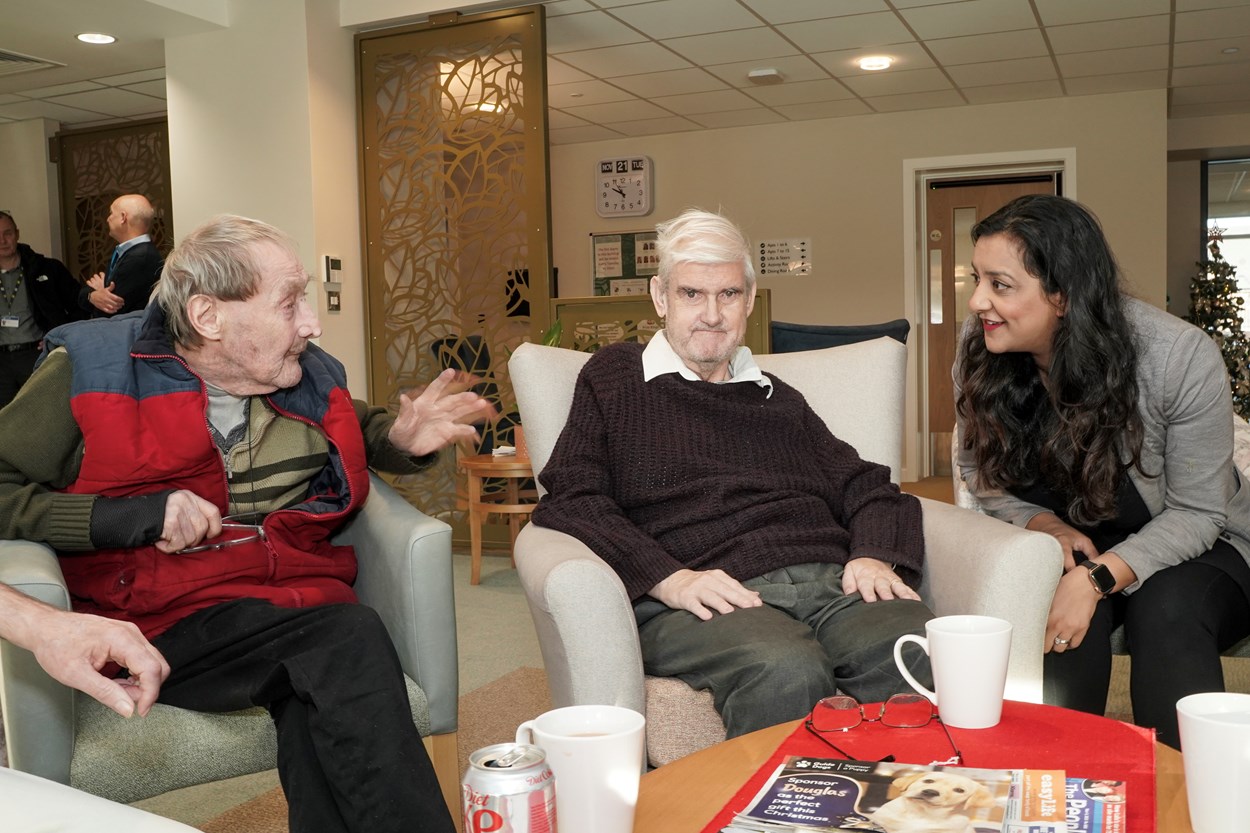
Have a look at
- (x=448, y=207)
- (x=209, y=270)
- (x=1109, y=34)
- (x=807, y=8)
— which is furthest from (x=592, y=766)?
(x=1109, y=34)

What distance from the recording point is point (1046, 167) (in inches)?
278

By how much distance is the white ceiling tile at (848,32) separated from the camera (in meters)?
5.18

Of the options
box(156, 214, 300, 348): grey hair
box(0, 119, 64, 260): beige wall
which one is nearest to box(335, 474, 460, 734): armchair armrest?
box(156, 214, 300, 348): grey hair

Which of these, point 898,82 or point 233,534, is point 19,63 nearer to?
point 898,82

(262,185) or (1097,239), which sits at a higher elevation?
(262,185)

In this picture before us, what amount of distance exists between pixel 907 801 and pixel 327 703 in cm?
73

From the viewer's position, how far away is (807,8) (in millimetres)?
4988

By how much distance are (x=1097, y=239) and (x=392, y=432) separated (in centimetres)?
128

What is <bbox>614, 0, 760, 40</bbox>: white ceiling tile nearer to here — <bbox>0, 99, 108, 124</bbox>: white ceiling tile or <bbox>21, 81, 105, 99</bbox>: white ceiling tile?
<bbox>21, 81, 105, 99</bbox>: white ceiling tile

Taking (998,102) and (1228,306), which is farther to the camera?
(1228,306)

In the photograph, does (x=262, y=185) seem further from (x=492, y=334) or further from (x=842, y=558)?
(x=842, y=558)

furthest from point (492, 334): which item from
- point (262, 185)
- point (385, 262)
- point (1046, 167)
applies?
point (1046, 167)

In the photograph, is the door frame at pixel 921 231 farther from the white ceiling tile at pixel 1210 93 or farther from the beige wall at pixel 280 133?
the beige wall at pixel 280 133

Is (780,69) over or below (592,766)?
over
